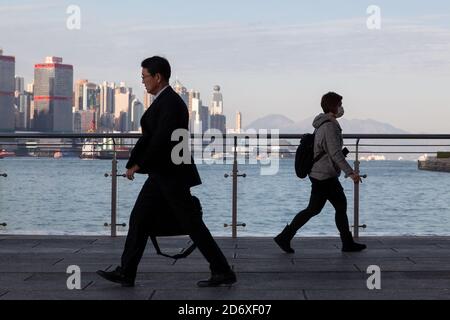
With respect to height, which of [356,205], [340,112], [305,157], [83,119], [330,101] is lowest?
[356,205]

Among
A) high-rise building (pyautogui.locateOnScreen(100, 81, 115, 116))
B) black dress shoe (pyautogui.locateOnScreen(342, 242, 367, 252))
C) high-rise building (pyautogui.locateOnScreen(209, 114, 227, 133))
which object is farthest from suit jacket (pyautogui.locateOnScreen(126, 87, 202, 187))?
high-rise building (pyautogui.locateOnScreen(100, 81, 115, 116))

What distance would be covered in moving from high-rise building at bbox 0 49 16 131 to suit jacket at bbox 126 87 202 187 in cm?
10767

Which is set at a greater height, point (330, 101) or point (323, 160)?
point (330, 101)

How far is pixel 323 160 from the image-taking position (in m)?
9.78

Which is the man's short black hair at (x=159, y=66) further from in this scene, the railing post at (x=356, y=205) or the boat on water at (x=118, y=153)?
the railing post at (x=356, y=205)

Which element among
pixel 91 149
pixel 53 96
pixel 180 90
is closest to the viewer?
pixel 91 149

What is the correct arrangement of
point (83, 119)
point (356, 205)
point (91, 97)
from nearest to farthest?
point (356, 205), point (83, 119), point (91, 97)

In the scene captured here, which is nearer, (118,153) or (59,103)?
(118,153)

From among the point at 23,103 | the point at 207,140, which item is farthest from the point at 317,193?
the point at 23,103

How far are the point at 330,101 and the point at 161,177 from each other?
312 cm

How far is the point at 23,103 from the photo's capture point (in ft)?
501

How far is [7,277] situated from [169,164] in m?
1.80

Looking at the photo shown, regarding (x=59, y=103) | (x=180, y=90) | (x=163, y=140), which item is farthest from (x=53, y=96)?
(x=163, y=140)

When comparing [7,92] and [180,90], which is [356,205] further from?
[7,92]
